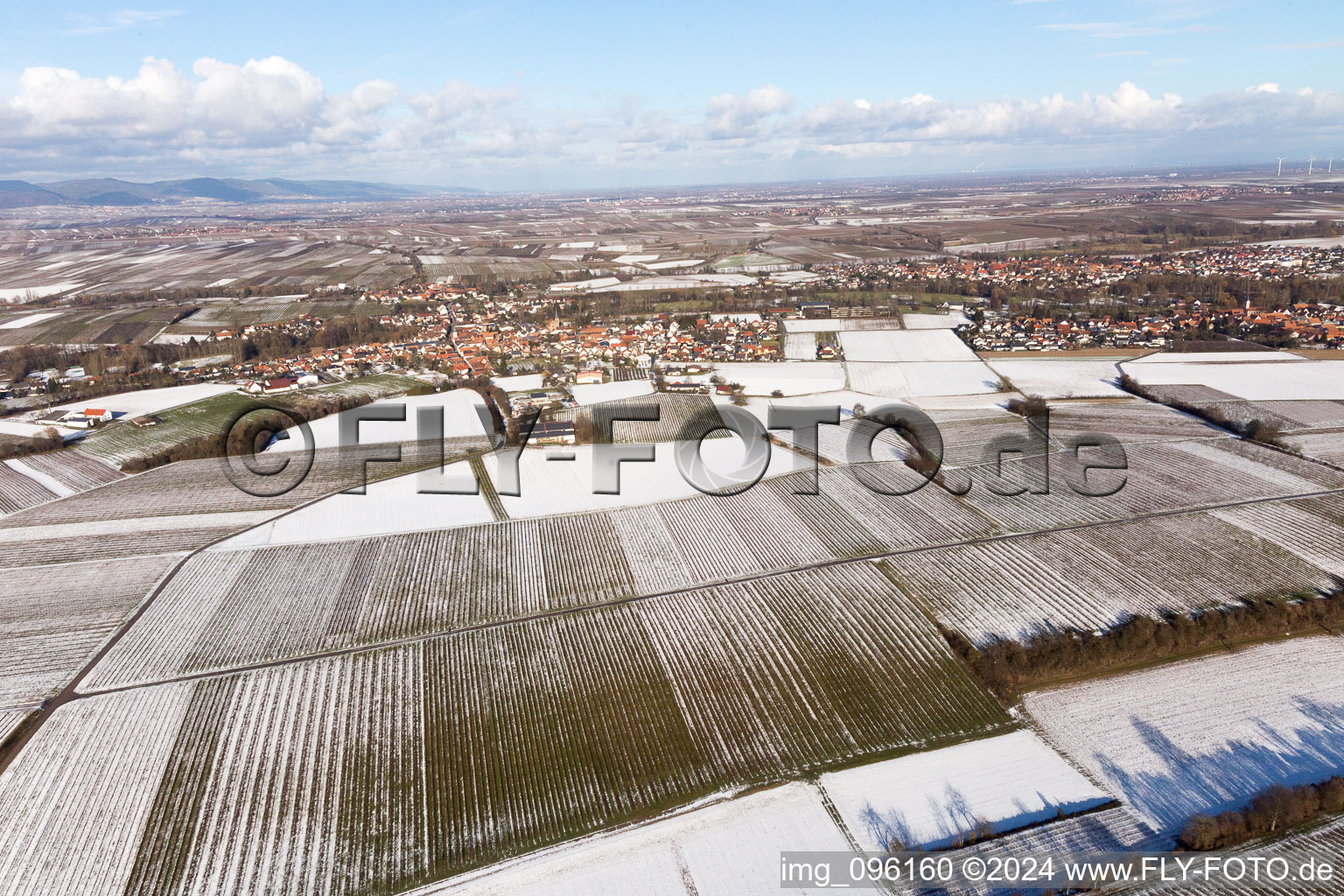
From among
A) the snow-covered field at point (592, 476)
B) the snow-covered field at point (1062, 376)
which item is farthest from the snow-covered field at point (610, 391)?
the snow-covered field at point (1062, 376)

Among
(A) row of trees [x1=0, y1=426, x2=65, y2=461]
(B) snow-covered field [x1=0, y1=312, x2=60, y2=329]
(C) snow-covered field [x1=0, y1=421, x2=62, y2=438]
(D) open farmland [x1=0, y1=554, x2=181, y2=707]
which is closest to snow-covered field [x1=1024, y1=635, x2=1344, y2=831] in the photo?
(D) open farmland [x1=0, y1=554, x2=181, y2=707]

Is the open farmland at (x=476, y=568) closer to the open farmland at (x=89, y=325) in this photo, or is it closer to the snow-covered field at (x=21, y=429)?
the snow-covered field at (x=21, y=429)

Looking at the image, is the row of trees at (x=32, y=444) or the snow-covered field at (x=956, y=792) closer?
the snow-covered field at (x=956, y=792)

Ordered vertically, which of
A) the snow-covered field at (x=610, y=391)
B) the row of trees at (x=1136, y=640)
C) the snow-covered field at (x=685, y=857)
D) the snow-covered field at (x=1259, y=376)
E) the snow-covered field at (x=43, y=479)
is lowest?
the snow-covered field at (x=685, y=857)

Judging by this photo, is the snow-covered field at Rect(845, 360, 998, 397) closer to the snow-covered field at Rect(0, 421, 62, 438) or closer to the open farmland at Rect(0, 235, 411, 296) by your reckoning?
the snow-covered field at Rect(0, 421, 62, 438)

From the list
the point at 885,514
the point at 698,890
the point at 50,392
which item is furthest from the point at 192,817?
the point at 50,392

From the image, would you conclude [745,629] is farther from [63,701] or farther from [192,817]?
[63,701]
